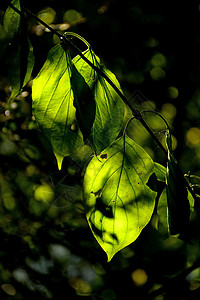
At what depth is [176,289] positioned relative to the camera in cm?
154

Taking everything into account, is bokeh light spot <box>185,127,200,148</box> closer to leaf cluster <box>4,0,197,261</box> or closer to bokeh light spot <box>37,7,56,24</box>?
bokeh light spot <box>37,7,56,24</box>

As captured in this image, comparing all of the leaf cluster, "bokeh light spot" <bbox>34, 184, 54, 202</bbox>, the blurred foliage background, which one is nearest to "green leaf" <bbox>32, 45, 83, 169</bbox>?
the leaf cluster

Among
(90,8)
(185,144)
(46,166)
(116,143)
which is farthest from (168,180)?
(90,8)

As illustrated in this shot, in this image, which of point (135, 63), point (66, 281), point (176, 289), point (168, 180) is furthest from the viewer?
point (135, 63)

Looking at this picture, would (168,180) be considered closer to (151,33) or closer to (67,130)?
(67,130)

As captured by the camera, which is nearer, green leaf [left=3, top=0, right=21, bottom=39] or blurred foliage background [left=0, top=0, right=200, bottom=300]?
green leaf [left=3, top=0, right=21, bottom=39]

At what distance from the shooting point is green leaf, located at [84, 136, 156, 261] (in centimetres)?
36

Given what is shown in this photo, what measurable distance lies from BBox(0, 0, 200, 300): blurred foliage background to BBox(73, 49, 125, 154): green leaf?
1094 mm

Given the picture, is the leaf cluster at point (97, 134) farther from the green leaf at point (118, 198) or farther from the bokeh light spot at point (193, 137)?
the bokeh light spot at point (193, 137)

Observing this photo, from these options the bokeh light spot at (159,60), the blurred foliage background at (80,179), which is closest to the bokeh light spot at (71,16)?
the blurred foliage background at (80,179)

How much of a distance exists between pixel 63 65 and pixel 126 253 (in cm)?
139

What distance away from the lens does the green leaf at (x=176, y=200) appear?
0.30 meters

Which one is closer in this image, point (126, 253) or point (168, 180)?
point (168, 180)

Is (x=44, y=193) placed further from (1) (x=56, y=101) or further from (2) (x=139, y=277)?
(1) (x=56, y=101)
